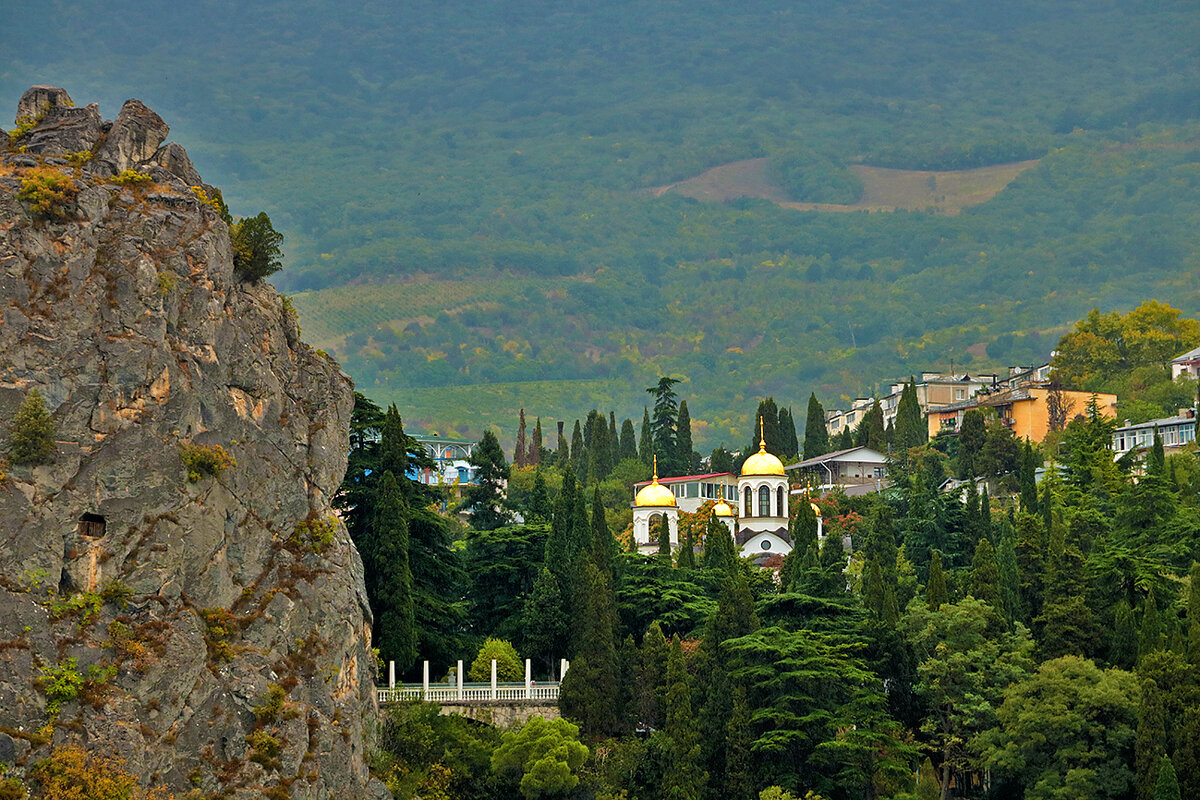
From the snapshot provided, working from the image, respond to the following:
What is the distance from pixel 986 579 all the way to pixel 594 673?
698 inches

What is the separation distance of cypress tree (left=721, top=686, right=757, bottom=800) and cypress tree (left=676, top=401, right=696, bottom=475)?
220 ft

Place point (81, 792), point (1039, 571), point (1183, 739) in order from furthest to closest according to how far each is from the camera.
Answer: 1. point (1039, 571)
2. point (1183, 739)
3. point (81, 792)

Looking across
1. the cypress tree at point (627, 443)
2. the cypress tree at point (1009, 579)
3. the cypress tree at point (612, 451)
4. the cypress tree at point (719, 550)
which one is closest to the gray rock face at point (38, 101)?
the cypress tree at point (719, 550)

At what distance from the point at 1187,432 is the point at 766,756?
61399mm

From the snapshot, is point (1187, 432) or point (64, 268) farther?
point (1187, 432)

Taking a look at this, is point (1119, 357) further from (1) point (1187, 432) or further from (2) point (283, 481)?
(2) point (283, 481)

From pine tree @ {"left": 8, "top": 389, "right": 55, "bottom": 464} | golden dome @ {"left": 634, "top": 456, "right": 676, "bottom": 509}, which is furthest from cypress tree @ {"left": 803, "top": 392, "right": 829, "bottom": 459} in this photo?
pine tree @ {"left": 8, "top": 389, "right": 55, "bottom": 464}

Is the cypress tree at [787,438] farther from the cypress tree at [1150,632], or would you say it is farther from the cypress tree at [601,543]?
the cypress tree at [1150,632]

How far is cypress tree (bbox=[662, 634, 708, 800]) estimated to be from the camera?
62.3 metres

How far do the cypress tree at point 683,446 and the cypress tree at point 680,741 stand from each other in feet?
216

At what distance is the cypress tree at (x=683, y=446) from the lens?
432 ft

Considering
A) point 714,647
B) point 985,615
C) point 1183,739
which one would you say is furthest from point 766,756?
point 1183,739

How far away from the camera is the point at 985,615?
68125 millimetres

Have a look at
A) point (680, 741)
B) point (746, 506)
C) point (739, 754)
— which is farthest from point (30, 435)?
point (746, 506)
